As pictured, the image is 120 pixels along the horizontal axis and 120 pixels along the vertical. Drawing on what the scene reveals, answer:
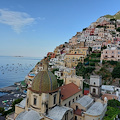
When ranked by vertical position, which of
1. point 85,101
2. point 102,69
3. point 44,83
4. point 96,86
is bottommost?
point 85,101

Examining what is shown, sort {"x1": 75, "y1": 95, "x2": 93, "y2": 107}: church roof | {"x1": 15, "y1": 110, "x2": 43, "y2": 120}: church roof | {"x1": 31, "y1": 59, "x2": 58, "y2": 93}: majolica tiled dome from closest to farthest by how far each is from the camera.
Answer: {"x1": 15, "y1": 110, "x2": 43, "y2": 120}: church roof → {"x1": 31, "y1": 59, "x2": 58, "y2": 93}: majolica tiled dome → {"x1": 75, "y1": 95, "x2": 93, "y2": 107}: church roof

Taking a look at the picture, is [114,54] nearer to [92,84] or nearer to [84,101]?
[92,84]

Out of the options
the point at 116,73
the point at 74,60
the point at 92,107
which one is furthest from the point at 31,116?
the point at 74,60

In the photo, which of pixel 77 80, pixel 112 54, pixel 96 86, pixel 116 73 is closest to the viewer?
pixel 96 86

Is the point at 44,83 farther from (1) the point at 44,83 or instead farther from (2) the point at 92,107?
(2) the point at 92,107

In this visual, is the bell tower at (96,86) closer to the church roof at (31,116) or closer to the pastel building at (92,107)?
the pastel building at (92,107)

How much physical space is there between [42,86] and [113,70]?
37957mm

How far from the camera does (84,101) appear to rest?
21.4 metres

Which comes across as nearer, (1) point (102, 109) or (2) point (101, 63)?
(1) point (102, 109)

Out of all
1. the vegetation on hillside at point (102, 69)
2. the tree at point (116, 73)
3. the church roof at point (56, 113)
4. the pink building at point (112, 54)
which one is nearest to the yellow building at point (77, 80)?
the church roof at point (56, 113)

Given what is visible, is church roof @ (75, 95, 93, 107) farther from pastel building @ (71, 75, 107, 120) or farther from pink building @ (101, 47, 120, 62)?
pink building @ (101, 47, 120, 62)

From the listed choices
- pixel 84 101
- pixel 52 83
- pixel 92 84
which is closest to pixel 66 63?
pixel 92 84

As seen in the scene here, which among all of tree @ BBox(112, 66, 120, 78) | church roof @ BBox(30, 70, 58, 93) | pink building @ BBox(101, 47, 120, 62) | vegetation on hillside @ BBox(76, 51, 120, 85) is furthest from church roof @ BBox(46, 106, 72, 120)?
pink building @ BBox(101, 47, 120, 62)

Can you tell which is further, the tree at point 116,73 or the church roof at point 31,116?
the tree at point 116,73
